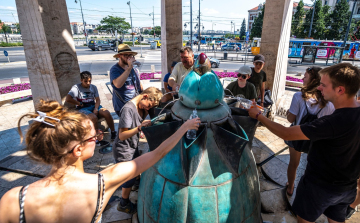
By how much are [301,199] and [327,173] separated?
1.48ft

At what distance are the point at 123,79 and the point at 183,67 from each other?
1289 mm

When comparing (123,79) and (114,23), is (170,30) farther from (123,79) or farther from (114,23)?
(114,23)

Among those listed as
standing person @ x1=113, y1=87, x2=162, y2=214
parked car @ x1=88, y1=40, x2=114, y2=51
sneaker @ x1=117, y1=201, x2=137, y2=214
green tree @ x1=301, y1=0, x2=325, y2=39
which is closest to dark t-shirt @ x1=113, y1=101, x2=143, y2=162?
standing person @ x1=113, y1=87, x2=162, y2=214

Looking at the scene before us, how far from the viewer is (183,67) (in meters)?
4.22

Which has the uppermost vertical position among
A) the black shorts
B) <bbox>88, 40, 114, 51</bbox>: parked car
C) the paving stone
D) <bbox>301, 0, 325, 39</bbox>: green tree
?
<bbox>301, 0, 325, 39</bbox>: green tree

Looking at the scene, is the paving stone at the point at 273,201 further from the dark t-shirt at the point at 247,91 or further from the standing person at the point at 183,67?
the standing person at the point at 183,67

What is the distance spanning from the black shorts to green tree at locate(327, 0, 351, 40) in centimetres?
4566

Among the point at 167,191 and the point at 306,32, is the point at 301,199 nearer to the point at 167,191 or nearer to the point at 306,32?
the point at 167,191

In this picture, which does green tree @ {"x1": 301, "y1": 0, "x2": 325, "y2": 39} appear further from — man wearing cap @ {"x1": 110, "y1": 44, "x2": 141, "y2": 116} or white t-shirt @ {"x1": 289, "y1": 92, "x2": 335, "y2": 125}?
man wearing cap @ {"x1": 110, "y1": 44, "x2": 141, "y2": 116}

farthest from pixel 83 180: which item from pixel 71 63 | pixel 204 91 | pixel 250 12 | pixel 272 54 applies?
pixel 250 12

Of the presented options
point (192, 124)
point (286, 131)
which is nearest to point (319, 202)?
point (286, 131)

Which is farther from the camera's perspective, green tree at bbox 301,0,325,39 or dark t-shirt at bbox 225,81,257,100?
green tree at bbox 301,0,325,39

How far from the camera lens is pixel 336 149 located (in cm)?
187

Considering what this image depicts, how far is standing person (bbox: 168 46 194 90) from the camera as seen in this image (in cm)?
385
